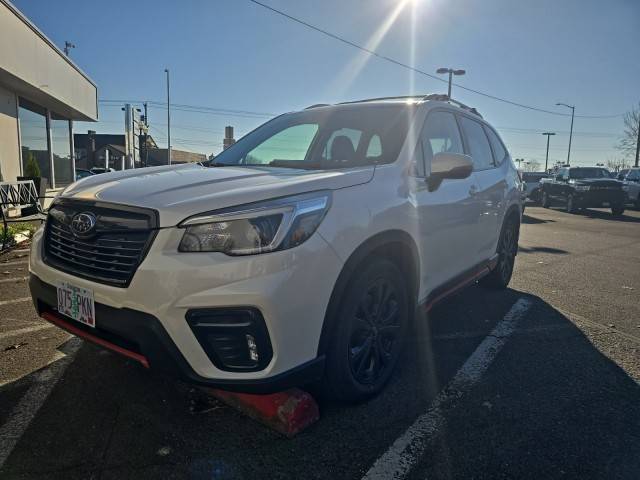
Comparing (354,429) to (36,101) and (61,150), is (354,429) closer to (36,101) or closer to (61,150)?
(36,101)

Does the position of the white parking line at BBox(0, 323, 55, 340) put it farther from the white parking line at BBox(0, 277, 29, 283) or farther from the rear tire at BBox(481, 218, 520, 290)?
the rear tire at BBox(481, 218, 520, 290)

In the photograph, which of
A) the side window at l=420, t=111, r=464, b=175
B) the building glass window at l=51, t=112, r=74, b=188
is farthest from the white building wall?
the side window at l=420, t=111, r=464, b=175

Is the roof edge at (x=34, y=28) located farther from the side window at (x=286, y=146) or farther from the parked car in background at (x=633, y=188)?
the parked car in background at (x=633, y=188)

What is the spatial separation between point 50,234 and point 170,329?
113 centimetres

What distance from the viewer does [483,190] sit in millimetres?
3959

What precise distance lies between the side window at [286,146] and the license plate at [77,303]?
153 cm

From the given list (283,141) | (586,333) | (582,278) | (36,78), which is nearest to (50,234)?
(283,141)

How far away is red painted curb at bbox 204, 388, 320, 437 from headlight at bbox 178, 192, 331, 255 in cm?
77

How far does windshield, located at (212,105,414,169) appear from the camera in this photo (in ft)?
9.84

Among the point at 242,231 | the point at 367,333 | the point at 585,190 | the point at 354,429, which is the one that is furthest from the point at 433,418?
the point at 585,190

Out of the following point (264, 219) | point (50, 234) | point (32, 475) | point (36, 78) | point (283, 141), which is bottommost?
point (32, 475)

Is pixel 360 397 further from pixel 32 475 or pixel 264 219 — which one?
pixel 32 475

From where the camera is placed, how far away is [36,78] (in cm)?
1314

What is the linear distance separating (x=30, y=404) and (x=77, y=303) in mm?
814
